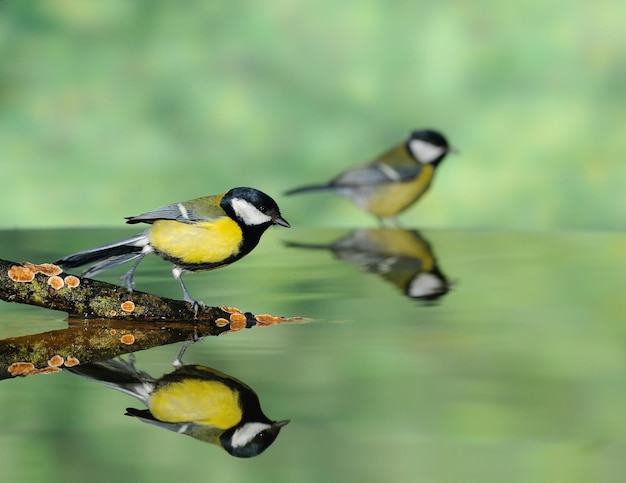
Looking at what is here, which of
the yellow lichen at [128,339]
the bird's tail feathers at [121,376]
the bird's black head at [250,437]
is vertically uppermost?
the yellow lichen at [128,339]

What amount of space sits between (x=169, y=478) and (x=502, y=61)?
3770mm

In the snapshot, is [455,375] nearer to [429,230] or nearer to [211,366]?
[211,366]

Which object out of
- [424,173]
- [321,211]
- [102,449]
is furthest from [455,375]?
[321,211]

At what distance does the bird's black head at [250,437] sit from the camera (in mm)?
1027

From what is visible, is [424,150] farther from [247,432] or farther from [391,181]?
[247,432]

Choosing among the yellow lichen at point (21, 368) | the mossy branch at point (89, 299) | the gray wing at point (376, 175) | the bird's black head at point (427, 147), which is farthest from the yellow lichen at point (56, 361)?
the bird's black head at point (427, 147)

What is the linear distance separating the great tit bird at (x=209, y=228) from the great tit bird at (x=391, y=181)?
6.57ft

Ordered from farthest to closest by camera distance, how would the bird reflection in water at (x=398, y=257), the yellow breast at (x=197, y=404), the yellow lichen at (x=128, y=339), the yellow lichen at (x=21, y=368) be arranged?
the bird reflection in water at (x=398, y=257)
the yellow lichen at (x=128, y=339)
the yellow lichen at (x=21, y=368)
the yellow breast at (x=197, y=404)

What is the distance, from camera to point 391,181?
3.71m

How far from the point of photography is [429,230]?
347 centimetres

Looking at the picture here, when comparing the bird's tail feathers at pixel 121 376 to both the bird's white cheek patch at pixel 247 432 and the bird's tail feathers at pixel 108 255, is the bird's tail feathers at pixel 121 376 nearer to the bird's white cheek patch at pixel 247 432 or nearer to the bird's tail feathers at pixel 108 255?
the bird's white cheek patch at pixel 247 432

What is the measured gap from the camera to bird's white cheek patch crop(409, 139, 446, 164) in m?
3.79

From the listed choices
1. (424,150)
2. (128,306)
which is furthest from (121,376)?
(424,150)

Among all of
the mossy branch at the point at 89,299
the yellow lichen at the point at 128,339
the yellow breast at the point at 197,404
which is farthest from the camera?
the mossy branch at the point at 89,299
